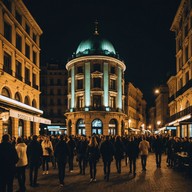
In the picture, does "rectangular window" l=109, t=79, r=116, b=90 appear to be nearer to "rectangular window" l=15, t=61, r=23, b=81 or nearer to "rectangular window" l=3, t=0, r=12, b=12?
"rectangular window" l=15, t=61, r=23, b=81

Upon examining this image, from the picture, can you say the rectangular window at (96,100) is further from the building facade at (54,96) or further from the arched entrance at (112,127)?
the building facade at (54,96)

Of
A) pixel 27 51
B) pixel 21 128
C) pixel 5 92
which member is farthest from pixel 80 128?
pixel 5 92

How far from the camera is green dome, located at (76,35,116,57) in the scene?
61338 millimetres

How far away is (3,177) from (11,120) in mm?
24417

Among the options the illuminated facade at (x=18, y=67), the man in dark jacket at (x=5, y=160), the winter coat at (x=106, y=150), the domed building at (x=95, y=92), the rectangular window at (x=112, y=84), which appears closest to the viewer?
the man in dark jacket at (x=5, y=160)

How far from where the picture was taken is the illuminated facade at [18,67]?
29.6 metres

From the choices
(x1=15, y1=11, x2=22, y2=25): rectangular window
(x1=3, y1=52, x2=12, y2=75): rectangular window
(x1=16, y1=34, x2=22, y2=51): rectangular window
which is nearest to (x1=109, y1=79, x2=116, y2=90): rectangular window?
(x1=16, y1=34, x2=22, y2=51): rectangular window

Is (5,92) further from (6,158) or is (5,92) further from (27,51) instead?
(6,158)

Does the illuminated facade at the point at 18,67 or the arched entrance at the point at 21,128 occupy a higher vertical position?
the illuminated facade at the point at 18,67

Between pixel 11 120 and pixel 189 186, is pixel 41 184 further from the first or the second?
pixel 11 120

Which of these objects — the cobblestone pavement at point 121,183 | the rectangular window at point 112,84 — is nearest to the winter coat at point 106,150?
Result: the cobblestone pavement at point 121,183

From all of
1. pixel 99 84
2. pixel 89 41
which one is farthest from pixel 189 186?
pixel 89 41

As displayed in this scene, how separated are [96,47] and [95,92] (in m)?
8.88

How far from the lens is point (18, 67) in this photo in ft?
120
